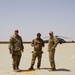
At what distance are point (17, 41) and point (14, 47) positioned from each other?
312mm

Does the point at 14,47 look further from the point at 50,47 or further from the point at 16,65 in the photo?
the point at 50,47

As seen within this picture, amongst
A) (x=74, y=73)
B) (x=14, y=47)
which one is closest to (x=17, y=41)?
(x=14, y=47)

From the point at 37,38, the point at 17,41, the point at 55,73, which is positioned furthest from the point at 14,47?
the point at 55,73

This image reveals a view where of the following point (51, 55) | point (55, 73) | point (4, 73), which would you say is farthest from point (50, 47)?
point (4, 73)

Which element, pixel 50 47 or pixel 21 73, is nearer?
pixel 21 73

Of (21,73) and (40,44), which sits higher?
(40,44)

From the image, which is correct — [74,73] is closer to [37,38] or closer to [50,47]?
[50,47]

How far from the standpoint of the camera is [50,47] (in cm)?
1332

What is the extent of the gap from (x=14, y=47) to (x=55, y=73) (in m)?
2.33

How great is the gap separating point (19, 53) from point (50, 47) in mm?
1469

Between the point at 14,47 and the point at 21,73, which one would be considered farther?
the point at 14,47

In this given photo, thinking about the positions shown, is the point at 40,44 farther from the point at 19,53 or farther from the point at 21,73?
the point at 21,73

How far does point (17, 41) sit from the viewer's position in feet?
43.6

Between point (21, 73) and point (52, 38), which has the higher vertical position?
point (52, 38)
